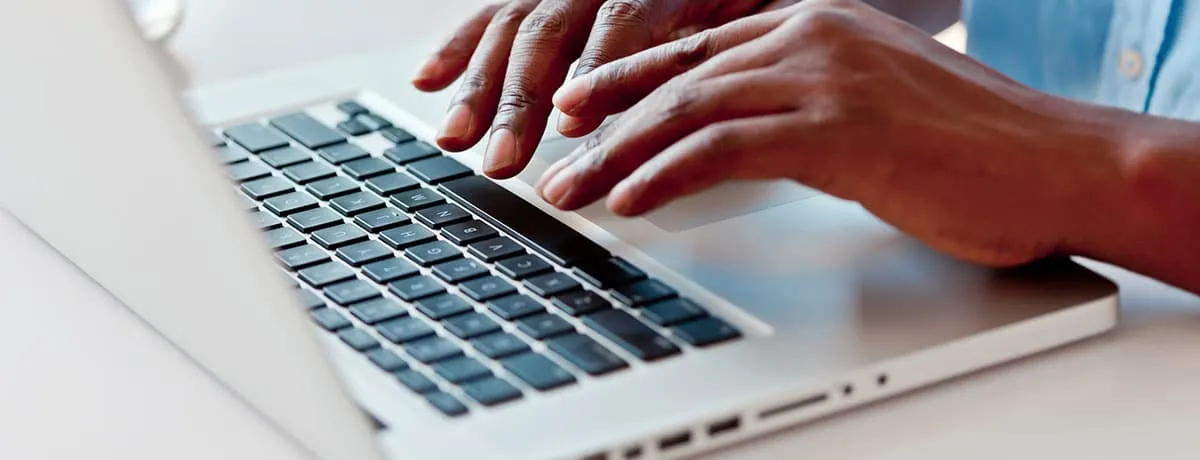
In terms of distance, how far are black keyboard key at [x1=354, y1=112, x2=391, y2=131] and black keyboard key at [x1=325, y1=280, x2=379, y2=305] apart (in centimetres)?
22

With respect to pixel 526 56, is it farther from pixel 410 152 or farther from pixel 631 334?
pixel 631 334

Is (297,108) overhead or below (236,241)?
overhead

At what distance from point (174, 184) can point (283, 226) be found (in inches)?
9.8

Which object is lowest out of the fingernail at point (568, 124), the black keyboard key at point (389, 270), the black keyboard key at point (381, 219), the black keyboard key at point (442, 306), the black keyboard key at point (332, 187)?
the black keyboard key at point (442, 306)

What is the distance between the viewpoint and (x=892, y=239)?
63 centimetres

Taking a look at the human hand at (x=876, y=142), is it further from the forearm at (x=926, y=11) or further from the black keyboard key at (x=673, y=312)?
the forearm at (x=926, y=11)

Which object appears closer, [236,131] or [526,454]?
[526,454]

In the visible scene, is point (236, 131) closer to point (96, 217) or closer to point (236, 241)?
point (96, 217)

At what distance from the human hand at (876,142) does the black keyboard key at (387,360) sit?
11cm

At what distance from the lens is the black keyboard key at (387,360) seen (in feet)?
1.72

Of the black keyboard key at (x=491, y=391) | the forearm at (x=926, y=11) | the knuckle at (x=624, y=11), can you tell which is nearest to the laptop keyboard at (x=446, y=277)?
the black keyboard key at (x=491, y=391)

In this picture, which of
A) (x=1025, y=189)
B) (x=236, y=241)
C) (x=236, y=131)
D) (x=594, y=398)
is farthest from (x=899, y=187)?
(x=236, y=131)

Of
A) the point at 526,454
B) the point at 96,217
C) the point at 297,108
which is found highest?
the point at 297,108

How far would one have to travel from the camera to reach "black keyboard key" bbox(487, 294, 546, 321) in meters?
0.57
